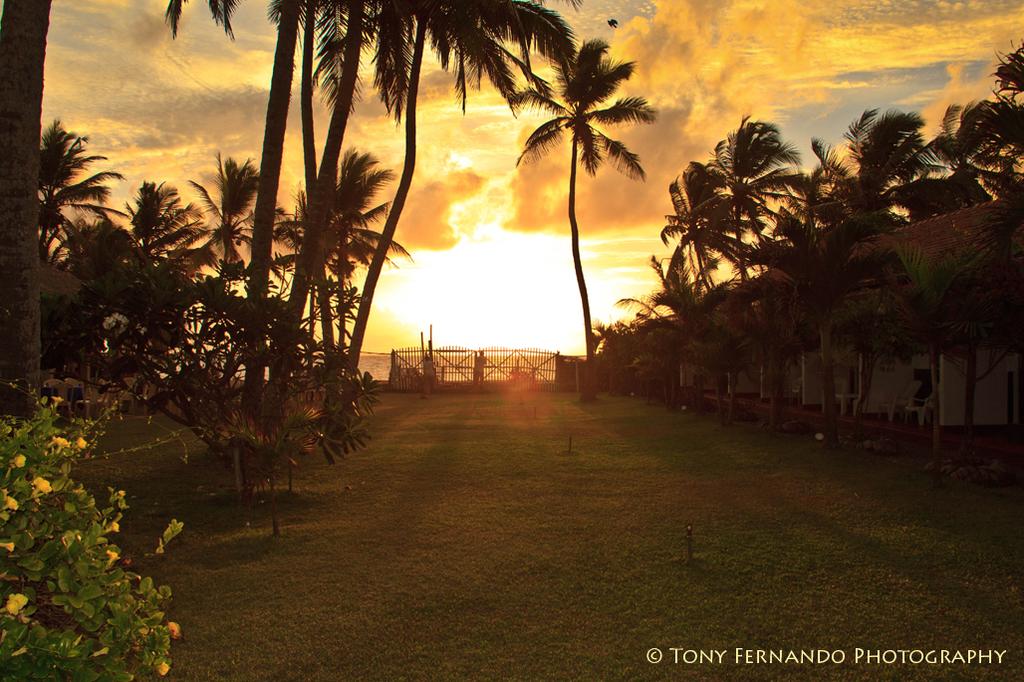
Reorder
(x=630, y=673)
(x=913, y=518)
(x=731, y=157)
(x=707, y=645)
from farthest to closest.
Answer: (x=731, y=157), (x=913, y=518), (x=707, y=645), (x=630, y=673)

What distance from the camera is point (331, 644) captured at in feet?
14.6

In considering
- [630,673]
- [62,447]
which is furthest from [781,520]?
[62,447]

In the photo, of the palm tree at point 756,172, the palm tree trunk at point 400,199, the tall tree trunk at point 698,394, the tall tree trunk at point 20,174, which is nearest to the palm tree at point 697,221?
the palm tree at point 756,172

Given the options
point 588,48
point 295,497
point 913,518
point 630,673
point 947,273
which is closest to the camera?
point 630,673

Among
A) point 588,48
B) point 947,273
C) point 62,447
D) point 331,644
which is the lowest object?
point 331,644

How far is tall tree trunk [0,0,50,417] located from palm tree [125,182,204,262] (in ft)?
86.3

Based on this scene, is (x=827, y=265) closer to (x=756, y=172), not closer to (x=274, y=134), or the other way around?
A: (x=274, y=134)

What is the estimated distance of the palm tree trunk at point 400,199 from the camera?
13.6m

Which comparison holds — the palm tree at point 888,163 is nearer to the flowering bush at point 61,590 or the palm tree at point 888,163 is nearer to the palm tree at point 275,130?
the palm tree at point 275,130

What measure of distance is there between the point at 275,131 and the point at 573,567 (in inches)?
270

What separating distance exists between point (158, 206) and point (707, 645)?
106 ft

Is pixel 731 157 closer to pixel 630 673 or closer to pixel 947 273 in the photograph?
pixel 947 273

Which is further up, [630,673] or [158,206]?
[158,206]

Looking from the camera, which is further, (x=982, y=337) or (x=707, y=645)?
(x=982, y=337)
